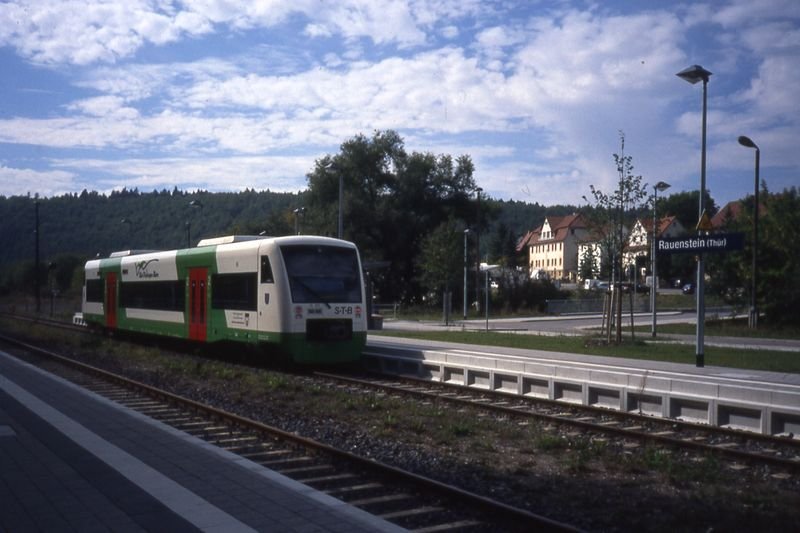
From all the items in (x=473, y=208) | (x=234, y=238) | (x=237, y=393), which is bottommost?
(x=237, y=393)

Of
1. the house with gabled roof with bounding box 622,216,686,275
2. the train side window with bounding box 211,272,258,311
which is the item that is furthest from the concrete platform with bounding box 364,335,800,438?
the house with gabled roof with bounding box 622,216,686,275

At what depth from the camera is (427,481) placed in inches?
332

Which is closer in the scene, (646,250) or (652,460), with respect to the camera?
(652,460)

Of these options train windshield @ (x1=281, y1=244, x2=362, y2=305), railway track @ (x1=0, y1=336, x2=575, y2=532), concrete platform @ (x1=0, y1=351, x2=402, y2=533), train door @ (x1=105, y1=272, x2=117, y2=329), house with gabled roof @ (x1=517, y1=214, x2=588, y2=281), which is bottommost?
railway track @ (x1=0, y1=336, x2=575, y2=532)

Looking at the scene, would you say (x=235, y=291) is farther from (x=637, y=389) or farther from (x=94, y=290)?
(x=94, y=290)

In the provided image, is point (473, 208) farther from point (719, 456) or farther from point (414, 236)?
point (719, 456)

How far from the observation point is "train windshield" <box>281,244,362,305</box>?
19672 mm

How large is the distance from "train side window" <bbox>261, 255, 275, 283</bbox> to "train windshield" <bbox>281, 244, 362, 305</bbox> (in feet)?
1.62

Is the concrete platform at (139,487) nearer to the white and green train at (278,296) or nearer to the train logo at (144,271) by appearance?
the white and green train at (278,296)

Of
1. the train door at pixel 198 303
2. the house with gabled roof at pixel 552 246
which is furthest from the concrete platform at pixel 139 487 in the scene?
the house with gabled roof at pixel 552 246

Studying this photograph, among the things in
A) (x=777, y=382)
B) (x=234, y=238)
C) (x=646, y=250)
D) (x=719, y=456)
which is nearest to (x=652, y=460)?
(x=719, y=456)

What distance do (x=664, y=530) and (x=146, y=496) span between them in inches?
186

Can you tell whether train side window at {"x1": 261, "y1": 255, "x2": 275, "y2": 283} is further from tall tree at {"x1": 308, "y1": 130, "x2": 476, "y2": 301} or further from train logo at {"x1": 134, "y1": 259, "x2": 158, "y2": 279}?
tall tree at {"x1": 308, "y1": 130, "x2": 476, "y2": 301}

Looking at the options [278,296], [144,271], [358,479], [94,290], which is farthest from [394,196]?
[358,479]
